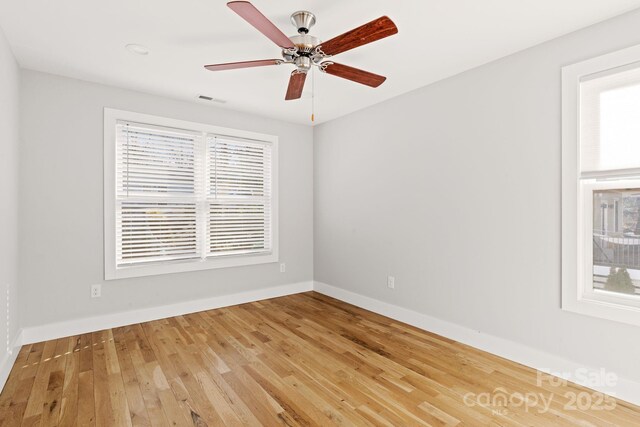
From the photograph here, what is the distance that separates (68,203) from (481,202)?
3.98 meters

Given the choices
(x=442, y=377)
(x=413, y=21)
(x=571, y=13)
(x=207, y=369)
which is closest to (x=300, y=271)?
(x=207, y=369)

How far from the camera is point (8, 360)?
2.53m

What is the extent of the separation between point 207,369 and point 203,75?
2646 mm

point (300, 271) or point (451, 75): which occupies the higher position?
point (451, 75)

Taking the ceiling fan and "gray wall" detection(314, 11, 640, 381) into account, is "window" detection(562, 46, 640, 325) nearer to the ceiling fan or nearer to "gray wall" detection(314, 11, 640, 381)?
"gray wall" detection(314, 11, 640, 381)

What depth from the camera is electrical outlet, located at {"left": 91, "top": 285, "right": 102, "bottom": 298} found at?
3363mm

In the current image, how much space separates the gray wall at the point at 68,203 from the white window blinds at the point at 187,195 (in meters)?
0.22

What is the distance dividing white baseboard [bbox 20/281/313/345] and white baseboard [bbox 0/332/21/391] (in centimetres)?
16

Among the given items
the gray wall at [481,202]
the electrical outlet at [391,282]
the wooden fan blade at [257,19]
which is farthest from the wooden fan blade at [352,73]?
the electrical outlet at [391,282]

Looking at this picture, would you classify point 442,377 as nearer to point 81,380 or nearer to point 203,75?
point 81,380

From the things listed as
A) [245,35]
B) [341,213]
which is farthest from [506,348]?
[245,35]

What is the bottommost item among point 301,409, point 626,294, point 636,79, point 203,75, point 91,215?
point 301,409

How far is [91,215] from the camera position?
336 cm

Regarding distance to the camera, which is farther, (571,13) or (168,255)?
(168,255)
